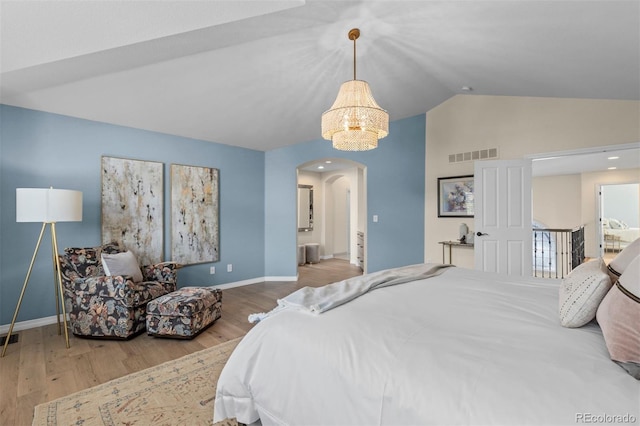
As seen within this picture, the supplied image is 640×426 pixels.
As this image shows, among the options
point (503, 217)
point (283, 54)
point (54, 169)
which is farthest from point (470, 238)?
point (54, 169)

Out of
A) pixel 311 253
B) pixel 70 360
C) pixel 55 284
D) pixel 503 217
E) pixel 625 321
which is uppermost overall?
pixel 503 217

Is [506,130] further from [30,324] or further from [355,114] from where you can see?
[30,324]

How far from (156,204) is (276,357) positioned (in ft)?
11.9

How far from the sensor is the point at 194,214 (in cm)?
462

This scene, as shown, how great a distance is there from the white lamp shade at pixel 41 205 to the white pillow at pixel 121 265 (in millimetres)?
590

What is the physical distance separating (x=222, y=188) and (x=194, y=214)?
65cm

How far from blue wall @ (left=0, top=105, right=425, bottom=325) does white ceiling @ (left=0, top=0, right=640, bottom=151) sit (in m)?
0.32

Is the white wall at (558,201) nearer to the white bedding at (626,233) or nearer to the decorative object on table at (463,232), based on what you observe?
the white bedding at (626,233)

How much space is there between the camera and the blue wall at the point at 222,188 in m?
3.21

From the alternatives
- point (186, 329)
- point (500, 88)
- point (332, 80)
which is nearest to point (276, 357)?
point (186, 329)

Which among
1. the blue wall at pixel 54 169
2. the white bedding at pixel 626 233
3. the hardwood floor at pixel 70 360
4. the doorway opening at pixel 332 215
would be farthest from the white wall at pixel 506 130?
the white bedding at pixel 626 233

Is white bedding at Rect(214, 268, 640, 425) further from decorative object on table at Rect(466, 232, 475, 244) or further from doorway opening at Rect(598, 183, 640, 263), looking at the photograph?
doorway opening at Rect(598, 183, 640, 263)

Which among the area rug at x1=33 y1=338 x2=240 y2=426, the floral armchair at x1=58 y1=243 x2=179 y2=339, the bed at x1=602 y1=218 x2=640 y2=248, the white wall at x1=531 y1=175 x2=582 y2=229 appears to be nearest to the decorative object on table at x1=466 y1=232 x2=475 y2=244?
the area rug at x1=33 y1=338 x2=240 y2=426

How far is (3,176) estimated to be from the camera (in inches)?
123
